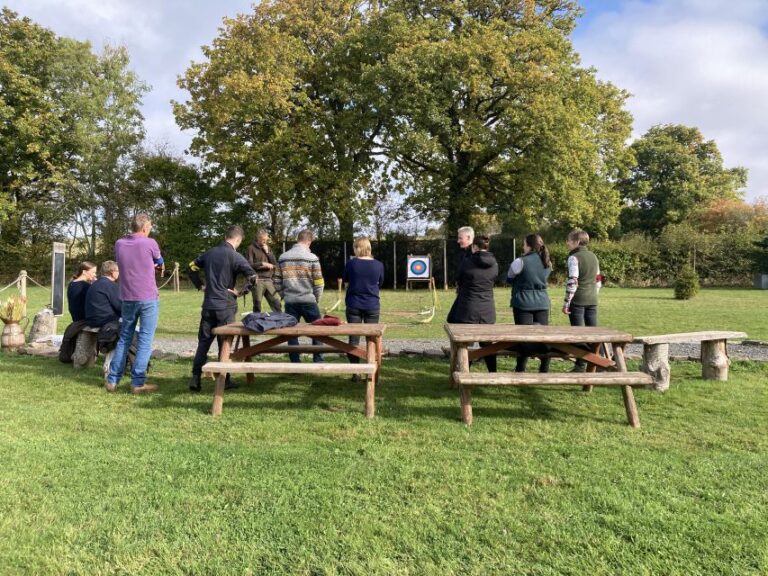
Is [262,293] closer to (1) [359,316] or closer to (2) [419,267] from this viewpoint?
(1) [359,316]

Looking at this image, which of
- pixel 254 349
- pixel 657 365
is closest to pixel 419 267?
pixel 657 365

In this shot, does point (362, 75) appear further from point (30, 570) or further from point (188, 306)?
point (30, 570)

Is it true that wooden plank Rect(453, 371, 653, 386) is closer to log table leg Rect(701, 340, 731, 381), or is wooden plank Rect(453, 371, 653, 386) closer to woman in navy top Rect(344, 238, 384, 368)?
woman in navy top Rect(344, 238, 384, 368)

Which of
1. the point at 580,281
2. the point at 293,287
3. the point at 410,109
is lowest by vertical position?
Answer: the point at 293,287

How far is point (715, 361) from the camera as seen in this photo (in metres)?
5.96

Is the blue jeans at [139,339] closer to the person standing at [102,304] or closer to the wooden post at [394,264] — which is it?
the person standing at [102,304]

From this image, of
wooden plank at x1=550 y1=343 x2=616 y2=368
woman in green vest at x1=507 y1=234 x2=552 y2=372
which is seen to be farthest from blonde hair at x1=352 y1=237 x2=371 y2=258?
wooden plank at x1=550 y1=343 x2=616 y2=368

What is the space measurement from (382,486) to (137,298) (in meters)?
3.55

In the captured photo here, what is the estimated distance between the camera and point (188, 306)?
51.1 feet

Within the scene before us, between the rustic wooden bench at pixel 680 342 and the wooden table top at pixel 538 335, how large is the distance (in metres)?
0.99

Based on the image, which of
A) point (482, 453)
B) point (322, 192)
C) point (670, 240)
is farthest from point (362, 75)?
point (482, 453)

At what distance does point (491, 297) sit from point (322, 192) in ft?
65.7

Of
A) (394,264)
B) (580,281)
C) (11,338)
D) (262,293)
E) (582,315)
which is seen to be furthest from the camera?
(394,264)

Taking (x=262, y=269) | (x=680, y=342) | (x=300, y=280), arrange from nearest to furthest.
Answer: (x=680, y=342)
(x=300, y=280)
(x=262, y=269)
